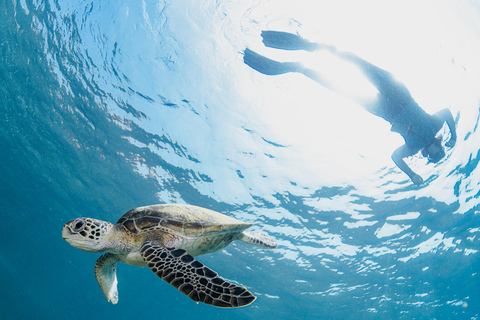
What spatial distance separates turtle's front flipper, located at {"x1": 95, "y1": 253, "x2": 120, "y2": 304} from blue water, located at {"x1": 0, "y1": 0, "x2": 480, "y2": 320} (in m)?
6.70

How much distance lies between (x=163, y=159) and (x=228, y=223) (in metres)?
9.47

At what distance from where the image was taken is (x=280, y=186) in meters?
11.4

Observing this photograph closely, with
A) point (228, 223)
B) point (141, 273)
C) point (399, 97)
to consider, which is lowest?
point (228, 223)

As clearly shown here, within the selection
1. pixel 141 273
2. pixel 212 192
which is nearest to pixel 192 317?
pixel 141 273

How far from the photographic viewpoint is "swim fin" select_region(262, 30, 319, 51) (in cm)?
527

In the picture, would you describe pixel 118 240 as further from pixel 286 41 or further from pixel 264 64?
pixel 286 41

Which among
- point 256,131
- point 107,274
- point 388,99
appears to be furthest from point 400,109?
point 107,274

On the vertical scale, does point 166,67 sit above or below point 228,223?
above

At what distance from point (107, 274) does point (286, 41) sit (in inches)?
242

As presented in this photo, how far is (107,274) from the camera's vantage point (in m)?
4.28

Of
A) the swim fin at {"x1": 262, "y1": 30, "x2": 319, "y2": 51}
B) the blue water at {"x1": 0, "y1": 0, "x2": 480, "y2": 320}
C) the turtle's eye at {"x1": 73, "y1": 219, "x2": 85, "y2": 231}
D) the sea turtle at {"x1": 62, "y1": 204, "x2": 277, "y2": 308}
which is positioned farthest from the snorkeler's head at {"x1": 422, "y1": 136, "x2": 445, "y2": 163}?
the turtle's eye at {"x1": 73, "y1": 219, "x2": 85, "y2": 231}

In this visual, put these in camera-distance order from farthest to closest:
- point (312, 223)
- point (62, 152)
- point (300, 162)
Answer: point (62, 152) → point (312, 223) → point (300, 162)

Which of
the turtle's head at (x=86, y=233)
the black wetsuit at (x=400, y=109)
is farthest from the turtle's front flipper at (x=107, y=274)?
the black wetsuit at (x=400, y=109)

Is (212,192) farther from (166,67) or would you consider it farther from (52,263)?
(52,263)
